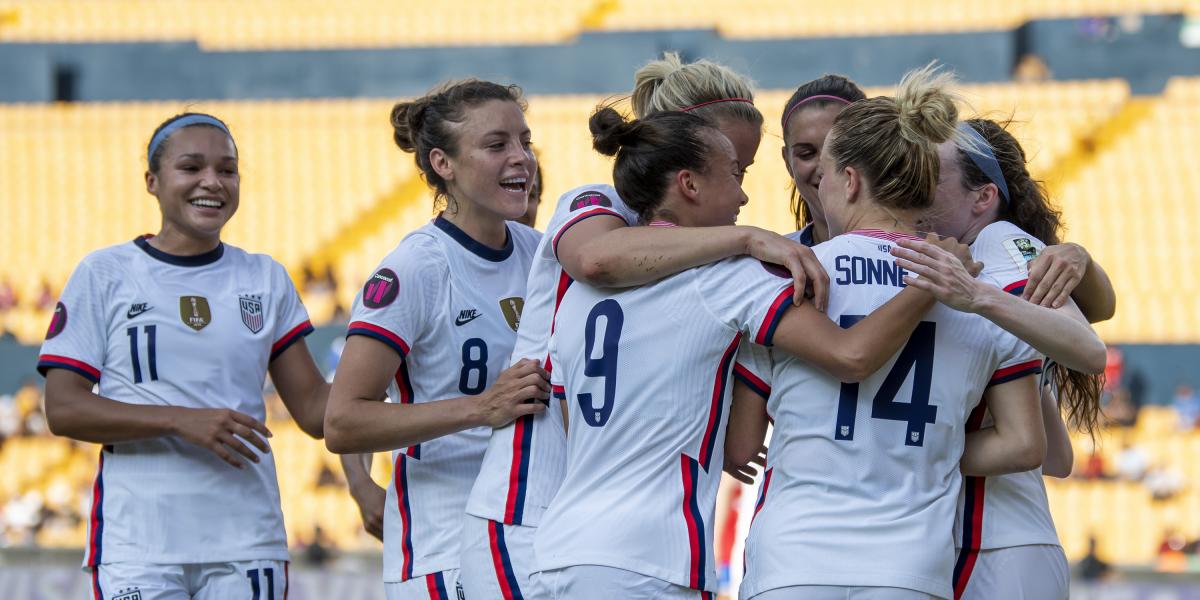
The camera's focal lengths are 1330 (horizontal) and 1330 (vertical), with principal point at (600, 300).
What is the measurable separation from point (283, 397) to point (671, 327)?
186 cm

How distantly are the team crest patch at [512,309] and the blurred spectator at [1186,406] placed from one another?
1173 cm

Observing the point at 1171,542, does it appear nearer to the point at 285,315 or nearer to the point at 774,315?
the point at 285,315

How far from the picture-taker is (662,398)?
2.66 m

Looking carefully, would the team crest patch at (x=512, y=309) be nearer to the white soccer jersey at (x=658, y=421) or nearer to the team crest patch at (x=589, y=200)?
the team crest patch at (x=589, y=200)

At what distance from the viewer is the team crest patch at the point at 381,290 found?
3279mm

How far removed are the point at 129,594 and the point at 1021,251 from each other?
8.15ft

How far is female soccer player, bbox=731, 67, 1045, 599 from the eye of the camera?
254 cm

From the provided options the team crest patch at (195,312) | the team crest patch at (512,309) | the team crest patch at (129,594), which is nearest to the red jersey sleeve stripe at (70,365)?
the team crest patch at (195,312)

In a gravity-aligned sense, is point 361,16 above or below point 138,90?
above

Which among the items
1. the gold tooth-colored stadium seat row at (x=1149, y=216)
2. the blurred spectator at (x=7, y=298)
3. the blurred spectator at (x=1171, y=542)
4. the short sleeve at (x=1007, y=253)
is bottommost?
the blurred spectator at (x=1171, y=542)

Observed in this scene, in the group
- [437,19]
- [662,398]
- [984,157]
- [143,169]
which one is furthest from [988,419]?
[437,19]

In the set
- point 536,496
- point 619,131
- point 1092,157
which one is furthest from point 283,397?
point 1092,157

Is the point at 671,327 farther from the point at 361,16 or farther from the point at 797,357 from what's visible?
the point at 361,16

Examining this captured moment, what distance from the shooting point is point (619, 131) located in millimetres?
2863
